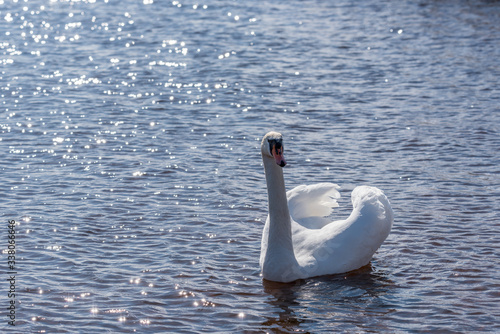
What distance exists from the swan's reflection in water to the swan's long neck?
0.37 meters

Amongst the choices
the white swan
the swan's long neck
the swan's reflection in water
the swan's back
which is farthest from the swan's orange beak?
the swan's reflection in water

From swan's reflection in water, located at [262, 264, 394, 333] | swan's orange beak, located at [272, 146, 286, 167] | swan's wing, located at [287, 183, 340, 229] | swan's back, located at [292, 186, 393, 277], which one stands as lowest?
swan's reflection in water, located at [262, 264, 394, 333]

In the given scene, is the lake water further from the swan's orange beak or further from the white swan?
the swan's orange beak

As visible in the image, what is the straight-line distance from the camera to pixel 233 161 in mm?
12625

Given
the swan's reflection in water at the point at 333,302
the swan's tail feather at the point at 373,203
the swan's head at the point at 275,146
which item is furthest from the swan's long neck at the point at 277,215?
the swan's tail feather at the point at 373,203

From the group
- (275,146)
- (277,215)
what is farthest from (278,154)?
(277,215)

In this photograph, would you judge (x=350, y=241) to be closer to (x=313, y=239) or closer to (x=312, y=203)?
(x=313, y=239)

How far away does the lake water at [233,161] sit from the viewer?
26.8 ft

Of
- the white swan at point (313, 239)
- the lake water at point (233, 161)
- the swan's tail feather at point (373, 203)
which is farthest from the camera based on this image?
the swan's tail feather at point (373, 203)

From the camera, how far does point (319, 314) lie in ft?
25.9

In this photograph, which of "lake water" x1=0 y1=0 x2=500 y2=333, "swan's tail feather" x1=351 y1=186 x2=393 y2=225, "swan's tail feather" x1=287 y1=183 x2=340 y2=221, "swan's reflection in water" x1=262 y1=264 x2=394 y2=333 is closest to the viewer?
"swan's reflection in water" x1=262 y1=264 x2=394 y2=333

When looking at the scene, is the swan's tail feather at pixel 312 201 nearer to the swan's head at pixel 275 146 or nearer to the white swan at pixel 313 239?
the white swan at pixel 313 239

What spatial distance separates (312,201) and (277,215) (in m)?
1.05

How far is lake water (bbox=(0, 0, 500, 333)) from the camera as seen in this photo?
816cm
